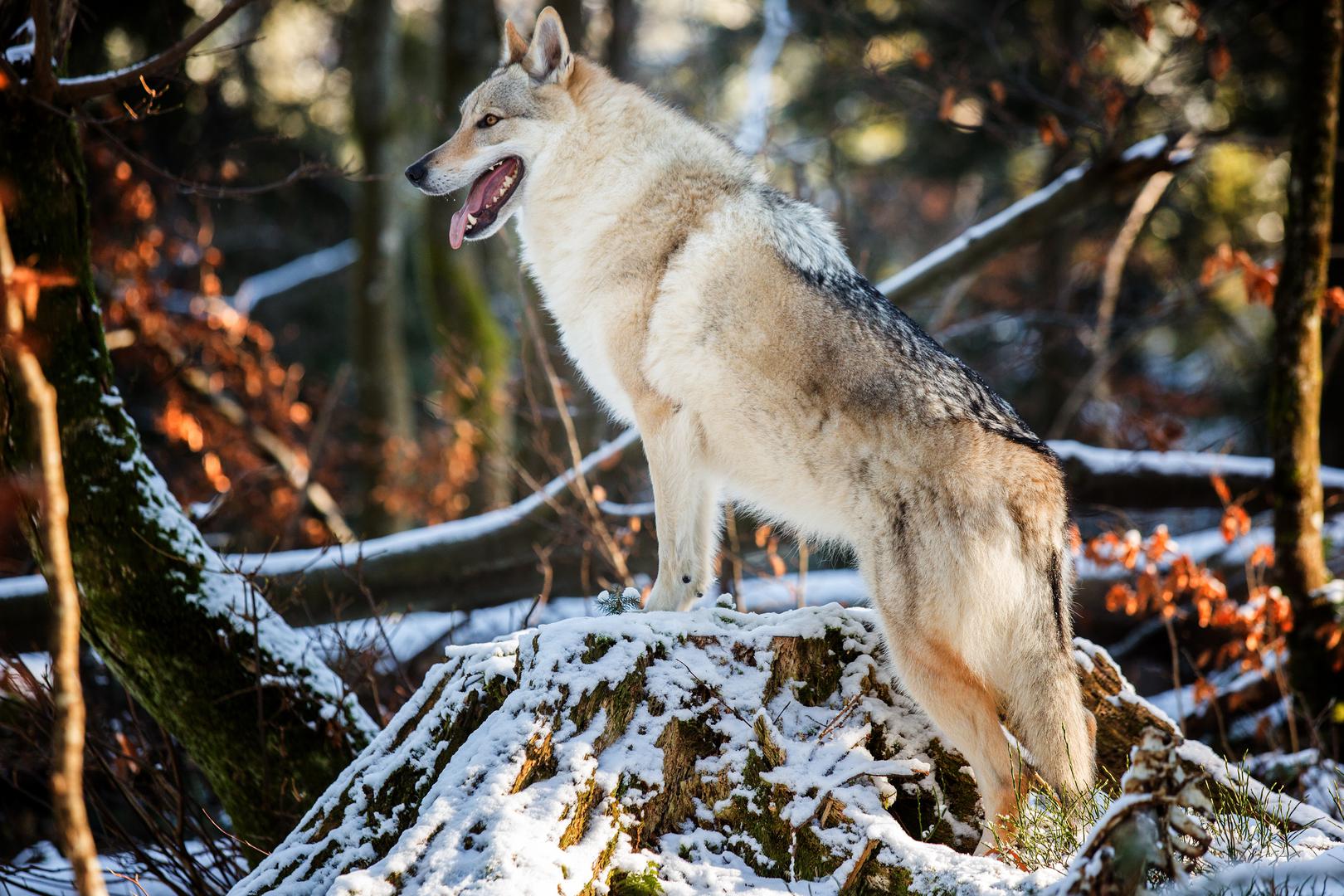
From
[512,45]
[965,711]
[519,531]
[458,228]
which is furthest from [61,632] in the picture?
[519,531]

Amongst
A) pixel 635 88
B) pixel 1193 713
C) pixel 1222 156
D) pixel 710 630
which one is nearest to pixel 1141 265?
pixel 1222 156

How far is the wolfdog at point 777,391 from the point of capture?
11.1 feet

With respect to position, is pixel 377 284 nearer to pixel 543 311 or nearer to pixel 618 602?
pixel 543 311

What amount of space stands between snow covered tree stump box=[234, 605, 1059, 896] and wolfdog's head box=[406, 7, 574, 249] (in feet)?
7.27

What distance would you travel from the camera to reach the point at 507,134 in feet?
15.0

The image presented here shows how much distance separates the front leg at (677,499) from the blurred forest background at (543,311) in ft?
5.69

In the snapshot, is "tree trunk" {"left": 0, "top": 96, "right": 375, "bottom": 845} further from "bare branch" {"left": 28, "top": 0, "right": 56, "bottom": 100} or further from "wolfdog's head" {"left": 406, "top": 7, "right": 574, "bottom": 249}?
"wolfdog's head" {"left": 406, "top": 7, "right": 574, "bottom": 249}

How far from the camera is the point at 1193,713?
22.4ft

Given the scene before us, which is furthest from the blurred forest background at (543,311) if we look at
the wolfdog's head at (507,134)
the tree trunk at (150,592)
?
the wolfdog's head at (507,134)

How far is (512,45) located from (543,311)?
250 inches

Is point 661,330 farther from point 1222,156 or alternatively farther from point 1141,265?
point 1222,156

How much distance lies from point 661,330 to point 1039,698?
2048mm

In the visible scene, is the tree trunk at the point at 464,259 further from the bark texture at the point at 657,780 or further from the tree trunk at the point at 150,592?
the bark texture at the point at 657,780

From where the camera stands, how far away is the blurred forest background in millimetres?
6191
